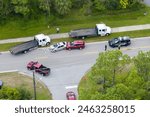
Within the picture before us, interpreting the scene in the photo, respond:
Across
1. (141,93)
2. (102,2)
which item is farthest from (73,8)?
(141,93)

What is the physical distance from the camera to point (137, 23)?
180ft

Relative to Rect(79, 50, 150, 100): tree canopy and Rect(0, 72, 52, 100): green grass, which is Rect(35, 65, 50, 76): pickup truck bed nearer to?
Rect(0, 72, 52, 100): green grass

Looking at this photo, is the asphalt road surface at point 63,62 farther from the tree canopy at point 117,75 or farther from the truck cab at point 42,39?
the tree canopy at point 117,75

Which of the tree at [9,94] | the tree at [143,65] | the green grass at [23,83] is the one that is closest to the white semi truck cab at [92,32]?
the green grass at [23,83]

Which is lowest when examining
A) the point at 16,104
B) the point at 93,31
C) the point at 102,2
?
the point at 93,31

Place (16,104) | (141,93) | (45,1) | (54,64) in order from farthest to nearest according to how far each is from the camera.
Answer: (45,1) < (54,64) < (141,93) < (16,104)

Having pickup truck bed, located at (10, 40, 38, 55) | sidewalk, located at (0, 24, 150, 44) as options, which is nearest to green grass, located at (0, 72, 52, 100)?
pickup truck bed, located at (10, 40, 38, 55)

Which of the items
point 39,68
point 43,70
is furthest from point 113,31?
point 39,68

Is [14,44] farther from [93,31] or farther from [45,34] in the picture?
[93,31]

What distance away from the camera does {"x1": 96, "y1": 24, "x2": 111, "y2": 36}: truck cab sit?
5275 cm

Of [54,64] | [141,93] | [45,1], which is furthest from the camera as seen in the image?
[45,1]

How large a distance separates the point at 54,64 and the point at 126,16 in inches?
590

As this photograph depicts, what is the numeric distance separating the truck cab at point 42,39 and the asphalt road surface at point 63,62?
0.91 metres

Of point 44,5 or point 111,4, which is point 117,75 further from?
point 44,5
